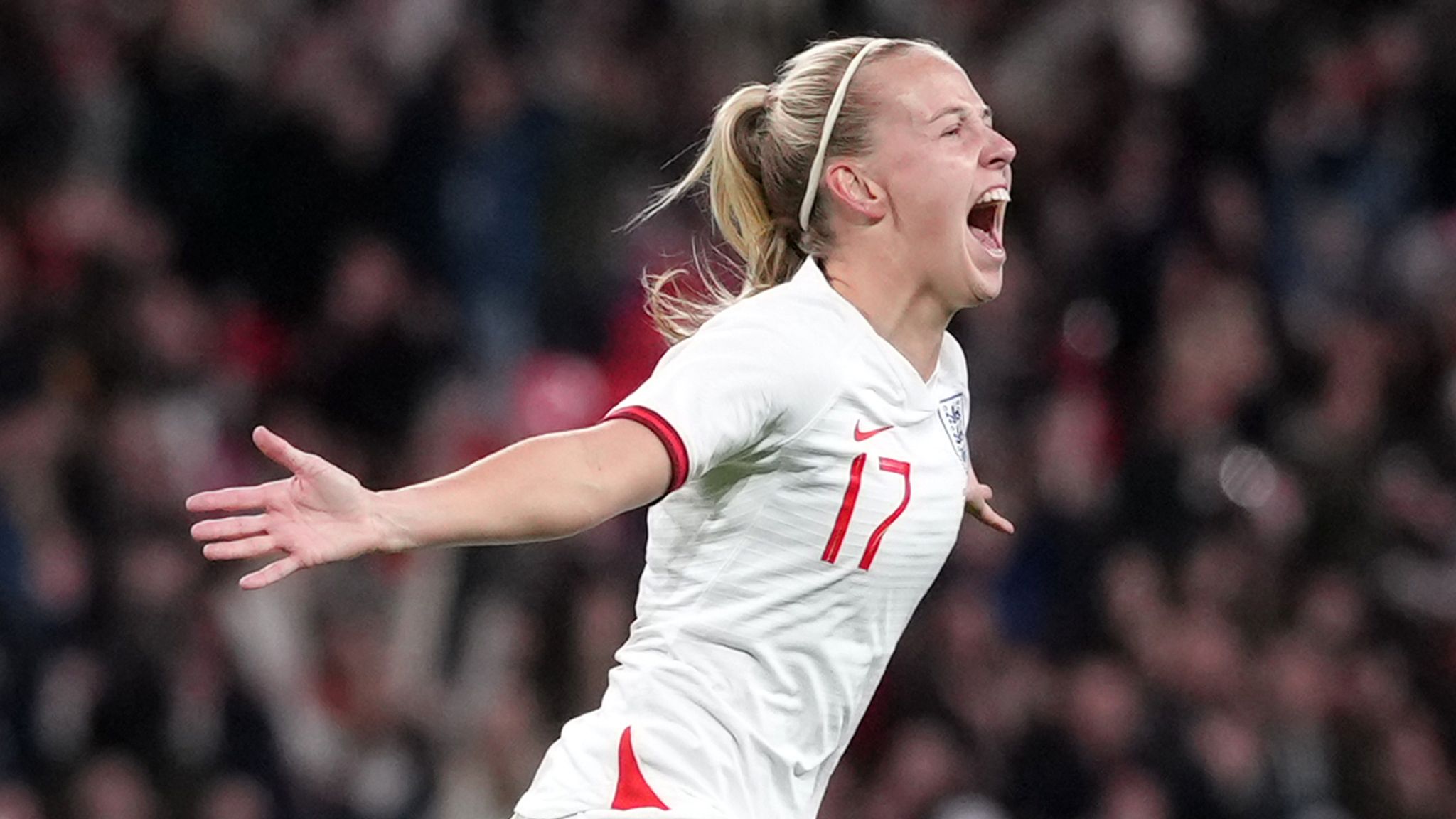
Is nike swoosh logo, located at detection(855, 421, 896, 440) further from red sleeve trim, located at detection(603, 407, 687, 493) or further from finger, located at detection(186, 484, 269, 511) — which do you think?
finger, located at detection(186, 484, 269, 511)

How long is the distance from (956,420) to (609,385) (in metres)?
5.48

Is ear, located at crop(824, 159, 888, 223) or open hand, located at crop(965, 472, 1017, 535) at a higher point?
ear, located at crop(824, 159, 888, 223)

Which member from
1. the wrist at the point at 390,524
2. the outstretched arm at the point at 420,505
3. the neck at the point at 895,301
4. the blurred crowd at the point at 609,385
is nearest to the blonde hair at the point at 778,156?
the neck at the point at 895,301

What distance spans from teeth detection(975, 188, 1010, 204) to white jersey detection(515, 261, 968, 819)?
0.39m

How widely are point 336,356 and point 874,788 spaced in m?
2.84

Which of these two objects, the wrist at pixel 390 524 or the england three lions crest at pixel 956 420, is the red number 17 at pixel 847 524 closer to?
the england three lions crest at pixel 956 420

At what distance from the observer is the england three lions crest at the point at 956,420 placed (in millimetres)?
3902

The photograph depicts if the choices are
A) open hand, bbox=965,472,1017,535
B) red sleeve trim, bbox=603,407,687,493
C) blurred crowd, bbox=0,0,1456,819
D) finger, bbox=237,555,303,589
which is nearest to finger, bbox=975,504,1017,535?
open hand, bbox=965,472,1017,535

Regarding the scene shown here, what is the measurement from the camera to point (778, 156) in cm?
405

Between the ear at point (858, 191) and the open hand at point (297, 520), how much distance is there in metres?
1.20

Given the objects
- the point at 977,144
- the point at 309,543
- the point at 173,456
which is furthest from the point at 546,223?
the point at 309,543

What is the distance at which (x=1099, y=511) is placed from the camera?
355 inches

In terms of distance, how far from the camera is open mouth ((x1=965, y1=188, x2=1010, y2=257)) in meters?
3.99

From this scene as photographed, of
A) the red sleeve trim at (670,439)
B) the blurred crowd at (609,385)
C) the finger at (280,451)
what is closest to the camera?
the finger at (280,451)
